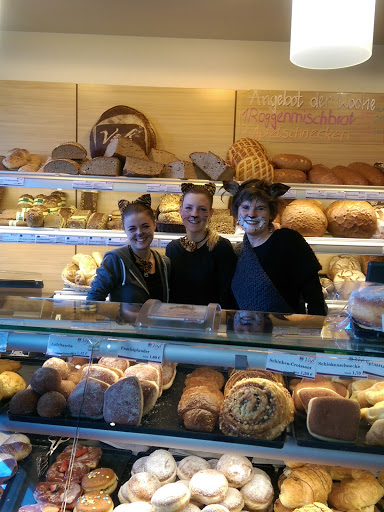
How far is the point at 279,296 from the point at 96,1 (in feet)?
8.83

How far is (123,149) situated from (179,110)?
2.48 feet

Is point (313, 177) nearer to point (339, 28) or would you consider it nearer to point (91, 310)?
point (339, 28)

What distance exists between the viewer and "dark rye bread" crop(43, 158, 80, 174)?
3621 mm

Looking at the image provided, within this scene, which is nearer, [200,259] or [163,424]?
[163,424]

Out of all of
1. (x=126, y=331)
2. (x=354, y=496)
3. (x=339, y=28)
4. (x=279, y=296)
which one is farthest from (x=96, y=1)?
(x=354, y=496)

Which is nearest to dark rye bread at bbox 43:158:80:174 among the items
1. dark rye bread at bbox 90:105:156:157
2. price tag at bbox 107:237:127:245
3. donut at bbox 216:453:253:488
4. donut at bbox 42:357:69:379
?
dark rye bread at bbox 90:105:156:157

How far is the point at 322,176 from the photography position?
3.65 m

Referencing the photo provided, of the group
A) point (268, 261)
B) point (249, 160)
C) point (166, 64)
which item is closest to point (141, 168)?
point (249, 160)

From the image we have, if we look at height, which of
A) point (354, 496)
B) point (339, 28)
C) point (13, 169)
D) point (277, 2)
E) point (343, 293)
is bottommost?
point (354, 496)

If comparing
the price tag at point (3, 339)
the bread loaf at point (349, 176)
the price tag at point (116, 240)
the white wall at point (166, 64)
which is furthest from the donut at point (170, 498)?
the white wall at point (166, 64)

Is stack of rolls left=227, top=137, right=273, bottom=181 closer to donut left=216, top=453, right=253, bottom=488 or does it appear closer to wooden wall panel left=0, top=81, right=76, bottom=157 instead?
wooden wall panel left=0, top=81, right=76, bottom=157

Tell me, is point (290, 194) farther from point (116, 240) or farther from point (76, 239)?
point (76, 239)

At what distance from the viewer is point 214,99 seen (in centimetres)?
410

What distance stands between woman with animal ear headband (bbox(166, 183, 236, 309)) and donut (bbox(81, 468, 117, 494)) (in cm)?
117
